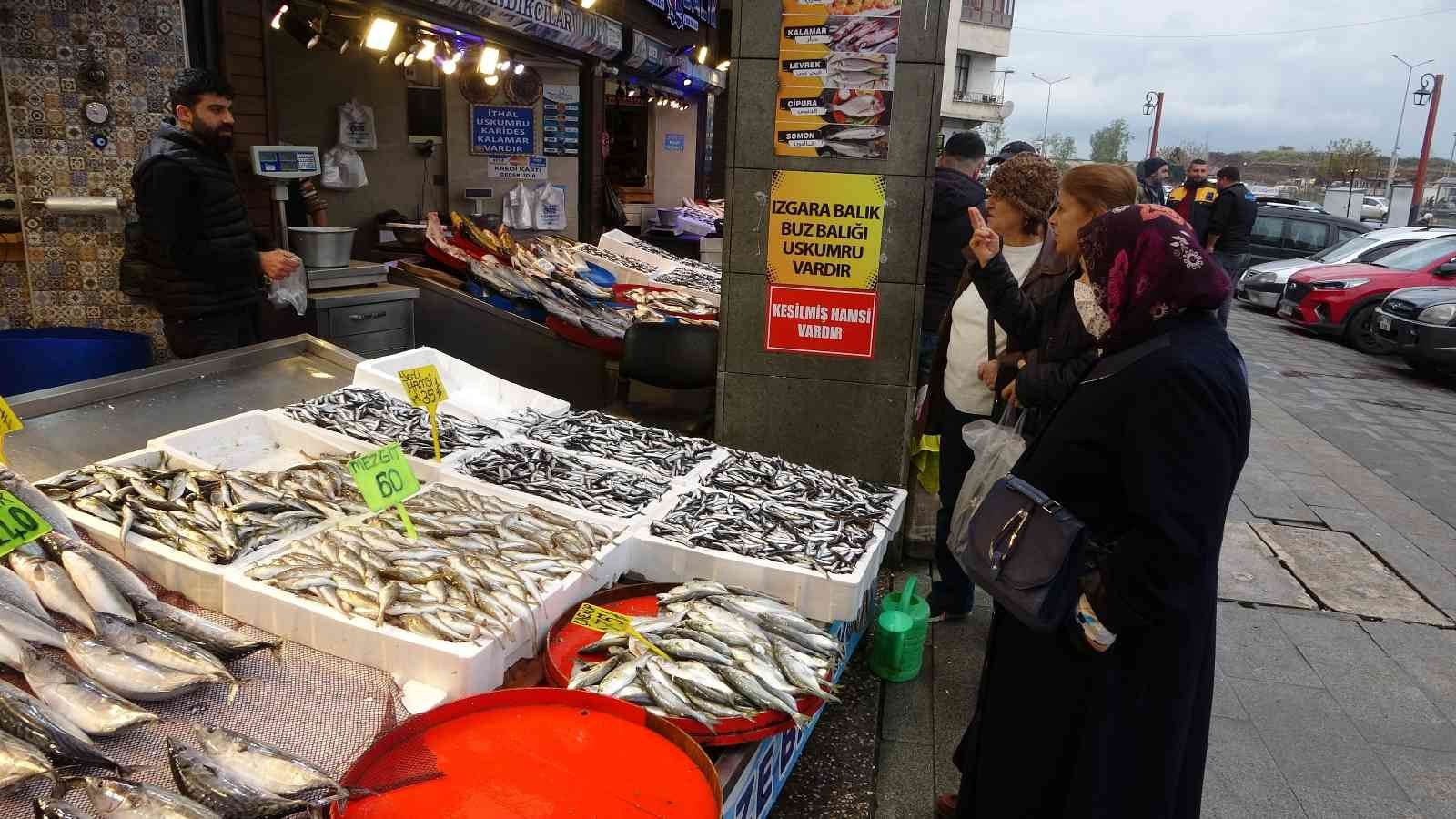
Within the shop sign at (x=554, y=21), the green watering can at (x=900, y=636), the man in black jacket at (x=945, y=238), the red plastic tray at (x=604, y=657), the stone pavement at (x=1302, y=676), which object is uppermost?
the shop sign at (x=554, y=21)

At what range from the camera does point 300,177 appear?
22.5 ft

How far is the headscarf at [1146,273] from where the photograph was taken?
232 cm

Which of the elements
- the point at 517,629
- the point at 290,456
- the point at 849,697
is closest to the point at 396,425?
the point at 290,456

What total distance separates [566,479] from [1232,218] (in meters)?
14.2

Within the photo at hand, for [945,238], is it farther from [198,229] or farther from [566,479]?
[198,229]

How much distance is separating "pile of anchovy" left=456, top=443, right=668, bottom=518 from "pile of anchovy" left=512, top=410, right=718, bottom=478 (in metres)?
0.18

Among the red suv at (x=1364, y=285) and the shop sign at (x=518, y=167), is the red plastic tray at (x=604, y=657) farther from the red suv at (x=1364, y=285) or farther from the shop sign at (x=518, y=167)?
the red suv at (x=1364, y=285)

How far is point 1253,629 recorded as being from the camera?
5.23m

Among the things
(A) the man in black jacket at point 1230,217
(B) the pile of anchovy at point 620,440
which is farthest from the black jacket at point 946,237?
(A) the man in black jacket at point 1230,217

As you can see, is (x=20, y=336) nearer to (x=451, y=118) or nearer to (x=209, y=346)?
(x=209, y=346)

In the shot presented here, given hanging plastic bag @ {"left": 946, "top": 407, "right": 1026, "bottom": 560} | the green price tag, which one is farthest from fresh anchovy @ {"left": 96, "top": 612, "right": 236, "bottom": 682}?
hanging plastic bag @ {"left": 946, "top": 407, "right": 1026, "bottom": 560}

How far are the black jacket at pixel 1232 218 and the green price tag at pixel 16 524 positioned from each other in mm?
15679

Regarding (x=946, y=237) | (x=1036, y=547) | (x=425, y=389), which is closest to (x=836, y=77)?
(x=946, y=237)

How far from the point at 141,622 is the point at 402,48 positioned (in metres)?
9.01
